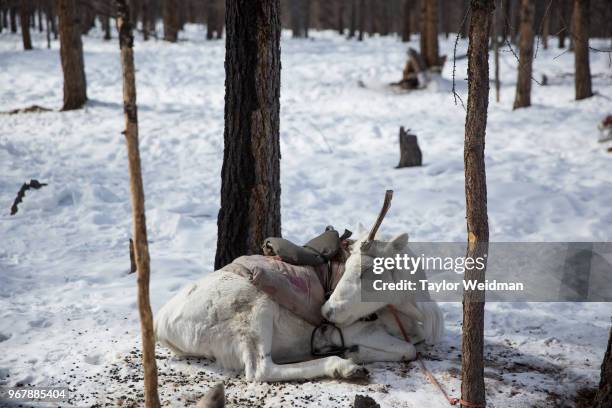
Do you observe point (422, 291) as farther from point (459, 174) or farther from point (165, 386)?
point (459, 174)

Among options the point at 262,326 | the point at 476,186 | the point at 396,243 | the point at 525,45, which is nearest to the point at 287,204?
the point at 396,243

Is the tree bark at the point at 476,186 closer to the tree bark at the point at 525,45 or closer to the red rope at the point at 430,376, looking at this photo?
the red rope at the point at 430,376

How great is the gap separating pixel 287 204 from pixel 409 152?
2599 millimetres

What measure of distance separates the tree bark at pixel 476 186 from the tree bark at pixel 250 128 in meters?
2.12

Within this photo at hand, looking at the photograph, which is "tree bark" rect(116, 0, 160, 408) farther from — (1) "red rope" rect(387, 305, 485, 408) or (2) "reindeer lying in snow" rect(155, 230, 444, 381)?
(1) "red rope" rect(387, 305, 485, 408)

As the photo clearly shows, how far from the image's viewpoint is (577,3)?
13.9 meters

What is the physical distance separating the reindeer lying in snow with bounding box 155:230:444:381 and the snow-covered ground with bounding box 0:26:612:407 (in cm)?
13

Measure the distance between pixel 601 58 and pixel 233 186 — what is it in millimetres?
20126

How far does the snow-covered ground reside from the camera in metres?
3.91

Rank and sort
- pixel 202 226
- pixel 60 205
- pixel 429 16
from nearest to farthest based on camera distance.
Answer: pixel 202 226, pixel 60 205, pixel 429 16

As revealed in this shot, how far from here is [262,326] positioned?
3994 mm

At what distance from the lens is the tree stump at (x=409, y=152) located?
9906 millimetres

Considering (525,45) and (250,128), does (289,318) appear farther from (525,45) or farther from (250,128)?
(525,45)

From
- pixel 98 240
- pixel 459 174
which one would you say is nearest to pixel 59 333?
pixel 98 240
